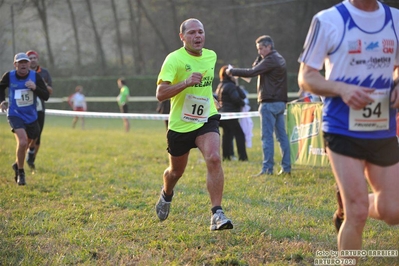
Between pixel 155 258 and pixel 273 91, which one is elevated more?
pixel 273 91

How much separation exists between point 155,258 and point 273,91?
5717 mm

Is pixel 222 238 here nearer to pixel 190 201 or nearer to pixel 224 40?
pixel 190 201

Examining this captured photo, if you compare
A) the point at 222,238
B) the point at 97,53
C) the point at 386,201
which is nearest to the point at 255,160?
the point at 222,238

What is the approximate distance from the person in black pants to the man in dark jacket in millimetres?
2187

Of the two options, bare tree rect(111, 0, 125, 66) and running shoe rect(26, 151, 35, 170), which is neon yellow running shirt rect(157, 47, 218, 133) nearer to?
running shoe rect(26, 151, 35, 170)

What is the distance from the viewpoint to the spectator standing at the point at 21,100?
10000 mm

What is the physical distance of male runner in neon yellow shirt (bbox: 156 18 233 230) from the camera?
6.25m

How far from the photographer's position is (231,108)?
43.9 ft

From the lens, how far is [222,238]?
599 cm

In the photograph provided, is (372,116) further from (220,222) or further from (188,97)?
(188,97)

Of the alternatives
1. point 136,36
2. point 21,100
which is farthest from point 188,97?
point 136,36

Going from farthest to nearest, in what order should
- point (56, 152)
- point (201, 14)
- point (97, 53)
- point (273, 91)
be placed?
point (97, 53)
point (201, 14)
point (56, 152)
point (273, 91)

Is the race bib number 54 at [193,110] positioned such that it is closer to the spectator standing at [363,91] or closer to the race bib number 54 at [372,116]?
the spectator standing at [363,91]

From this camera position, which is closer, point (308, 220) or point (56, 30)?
point (308, 220)
